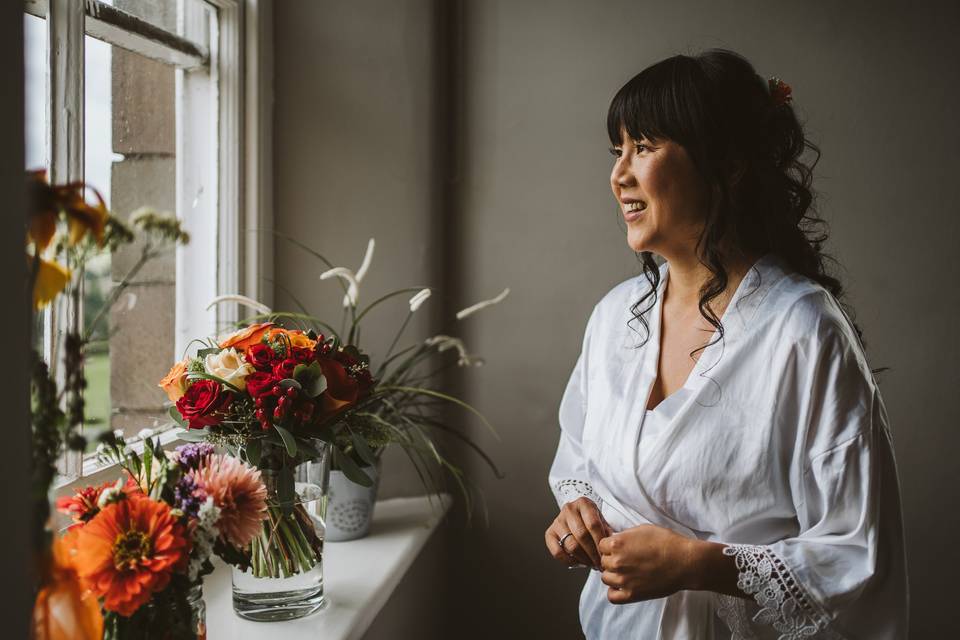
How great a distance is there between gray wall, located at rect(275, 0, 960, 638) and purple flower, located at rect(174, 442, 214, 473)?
2.67ft

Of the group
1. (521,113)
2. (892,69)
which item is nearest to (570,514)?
(521,113)

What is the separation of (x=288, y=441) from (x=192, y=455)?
0.42ft

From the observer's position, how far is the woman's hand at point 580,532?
1.17m

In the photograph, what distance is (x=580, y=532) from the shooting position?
1173 mm

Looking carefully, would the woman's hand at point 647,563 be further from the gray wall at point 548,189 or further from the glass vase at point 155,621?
the gray wall at point 548,189

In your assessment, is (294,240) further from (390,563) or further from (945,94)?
(945,94)

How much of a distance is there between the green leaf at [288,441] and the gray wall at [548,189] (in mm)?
745

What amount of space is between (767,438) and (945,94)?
1.07m

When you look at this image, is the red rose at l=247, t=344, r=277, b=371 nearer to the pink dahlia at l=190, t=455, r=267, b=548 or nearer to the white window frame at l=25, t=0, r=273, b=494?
the pink dahlia at l=190, t=455, r=267, b=548

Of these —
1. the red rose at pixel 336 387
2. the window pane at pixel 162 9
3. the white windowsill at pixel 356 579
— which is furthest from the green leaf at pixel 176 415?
the window pane at pixel 162 9

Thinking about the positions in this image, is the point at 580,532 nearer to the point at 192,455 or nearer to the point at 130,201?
the point at 192,455

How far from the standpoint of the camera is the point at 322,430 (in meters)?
1.08

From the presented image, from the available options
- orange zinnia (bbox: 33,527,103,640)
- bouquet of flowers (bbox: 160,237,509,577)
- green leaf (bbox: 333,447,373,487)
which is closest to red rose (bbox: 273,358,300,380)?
bouquet of flowers (bbox: 160,237,509,577)

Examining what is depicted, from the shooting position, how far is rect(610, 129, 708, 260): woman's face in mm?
1178
